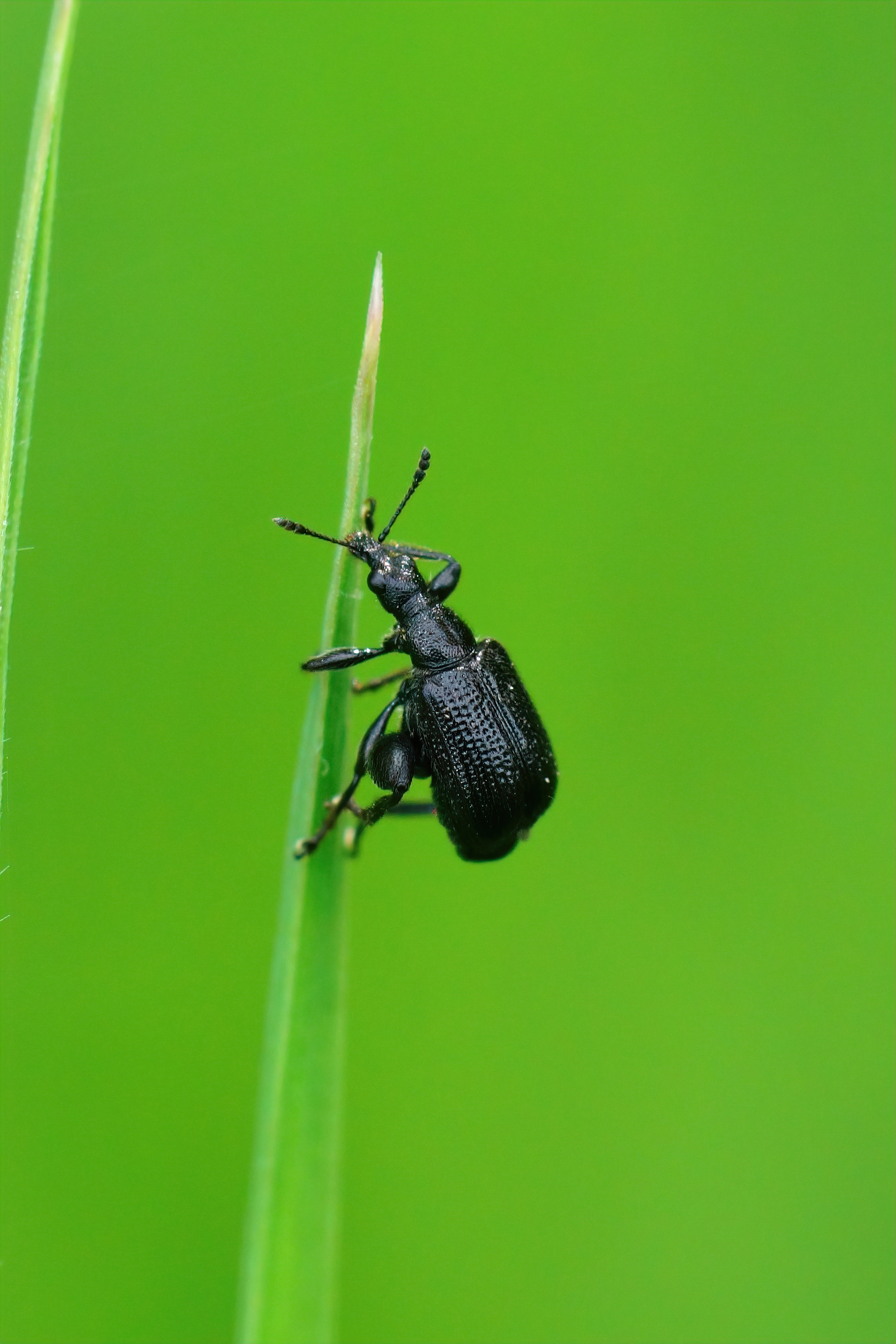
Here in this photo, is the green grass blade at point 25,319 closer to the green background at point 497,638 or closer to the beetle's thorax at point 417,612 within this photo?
the green background at point 497,638

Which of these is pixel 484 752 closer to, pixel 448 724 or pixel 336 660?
pixel 448 724

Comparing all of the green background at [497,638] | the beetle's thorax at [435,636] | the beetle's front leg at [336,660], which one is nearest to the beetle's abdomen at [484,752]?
the beetle's thorax at [435,636]

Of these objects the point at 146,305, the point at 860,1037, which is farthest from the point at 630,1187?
the point at 146,305

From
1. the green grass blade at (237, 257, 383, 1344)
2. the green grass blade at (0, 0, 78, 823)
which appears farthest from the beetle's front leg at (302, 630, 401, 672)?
the green grass blade at (0, 0, 78, 823)

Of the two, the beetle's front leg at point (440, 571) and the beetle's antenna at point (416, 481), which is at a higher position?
the beetle's antenna at point (416, 481)

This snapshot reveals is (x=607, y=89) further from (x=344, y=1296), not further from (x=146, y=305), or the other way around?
(x=344, y=1296)

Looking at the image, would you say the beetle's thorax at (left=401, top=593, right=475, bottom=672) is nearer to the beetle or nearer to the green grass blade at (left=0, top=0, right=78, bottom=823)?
the beetle
